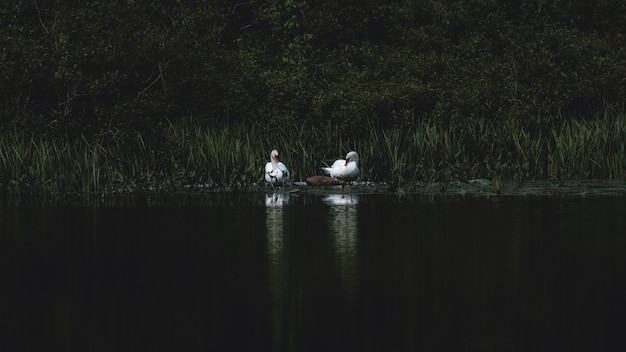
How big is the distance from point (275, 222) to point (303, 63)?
15.2 m

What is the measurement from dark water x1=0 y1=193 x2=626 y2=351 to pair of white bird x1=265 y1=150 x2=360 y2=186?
3.83 meters

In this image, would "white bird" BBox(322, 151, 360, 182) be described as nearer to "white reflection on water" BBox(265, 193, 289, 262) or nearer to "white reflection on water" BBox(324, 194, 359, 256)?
"white reflection on water" BBox(265, 193, 289, 262)

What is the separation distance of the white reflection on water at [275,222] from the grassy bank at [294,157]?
Answer: 76.7 inches

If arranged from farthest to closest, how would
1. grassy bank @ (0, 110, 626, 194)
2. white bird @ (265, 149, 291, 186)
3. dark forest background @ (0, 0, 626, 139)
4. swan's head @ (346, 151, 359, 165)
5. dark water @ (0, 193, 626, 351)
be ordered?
dark forest background @ (0, 0, 626, 139) → swan's head @ (346, 151, 359, 165) → grassy bank @ (0, 110, 626, 194) → white bird @ (265, 149, 291, 186) → dark water @ (0, 193, 626, 351)

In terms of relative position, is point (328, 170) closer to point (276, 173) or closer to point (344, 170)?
point (344, 170)

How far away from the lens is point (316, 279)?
32.1 feet

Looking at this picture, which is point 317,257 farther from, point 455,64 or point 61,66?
point 455,64

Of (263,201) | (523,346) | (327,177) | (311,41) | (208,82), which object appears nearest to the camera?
(523,346)

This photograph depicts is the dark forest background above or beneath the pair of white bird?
above

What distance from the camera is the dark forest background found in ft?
74.7

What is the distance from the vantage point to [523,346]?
7219 millimetres

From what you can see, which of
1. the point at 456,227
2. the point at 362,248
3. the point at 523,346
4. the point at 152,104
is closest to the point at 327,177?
the point at 152,104

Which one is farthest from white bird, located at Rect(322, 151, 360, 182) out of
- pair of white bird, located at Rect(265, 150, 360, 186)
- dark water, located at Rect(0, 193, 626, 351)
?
dark water, located at Rect(0, 193, 626, 351)

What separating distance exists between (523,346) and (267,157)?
14842 millimetres
